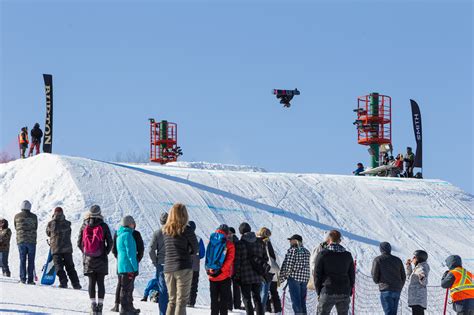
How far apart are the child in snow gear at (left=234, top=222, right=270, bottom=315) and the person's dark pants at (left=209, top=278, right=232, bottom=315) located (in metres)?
0.44

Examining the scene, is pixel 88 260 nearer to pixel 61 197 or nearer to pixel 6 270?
pixel 6 270

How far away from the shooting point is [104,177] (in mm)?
23906

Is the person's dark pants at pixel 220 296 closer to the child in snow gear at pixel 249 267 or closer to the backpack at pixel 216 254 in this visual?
the backpack at pixel 216 254

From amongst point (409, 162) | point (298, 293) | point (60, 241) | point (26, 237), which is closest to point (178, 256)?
point (298, 293)

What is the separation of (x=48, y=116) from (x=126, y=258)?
1895cm

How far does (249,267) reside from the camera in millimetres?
11219

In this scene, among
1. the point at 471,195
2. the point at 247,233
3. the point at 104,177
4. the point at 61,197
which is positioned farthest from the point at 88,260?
the point at 471,195

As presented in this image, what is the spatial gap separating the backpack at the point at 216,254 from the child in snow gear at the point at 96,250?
1.30 m

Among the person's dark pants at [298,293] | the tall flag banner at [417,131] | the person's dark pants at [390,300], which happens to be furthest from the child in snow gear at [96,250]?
the tall flag banner at [417,131]

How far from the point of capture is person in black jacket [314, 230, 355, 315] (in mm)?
9625

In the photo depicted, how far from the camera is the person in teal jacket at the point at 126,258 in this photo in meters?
10.7

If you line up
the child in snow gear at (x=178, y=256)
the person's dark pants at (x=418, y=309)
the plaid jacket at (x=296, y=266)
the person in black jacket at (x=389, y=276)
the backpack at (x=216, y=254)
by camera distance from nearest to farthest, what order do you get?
the child in snow gear at (x=178, y=256)
the backpack at (x=216, y=254)
the person in black jacket at (x=389, y=276)
the plaid jacket at (x=296, y=266)
the person's dark pants at (x=418, y=309)

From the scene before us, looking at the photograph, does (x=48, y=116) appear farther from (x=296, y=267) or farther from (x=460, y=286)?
(x=460, y=286)

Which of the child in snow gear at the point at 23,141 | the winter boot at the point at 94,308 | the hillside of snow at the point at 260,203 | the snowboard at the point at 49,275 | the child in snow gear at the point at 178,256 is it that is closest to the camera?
the child in snow gear at the point at 178,256
